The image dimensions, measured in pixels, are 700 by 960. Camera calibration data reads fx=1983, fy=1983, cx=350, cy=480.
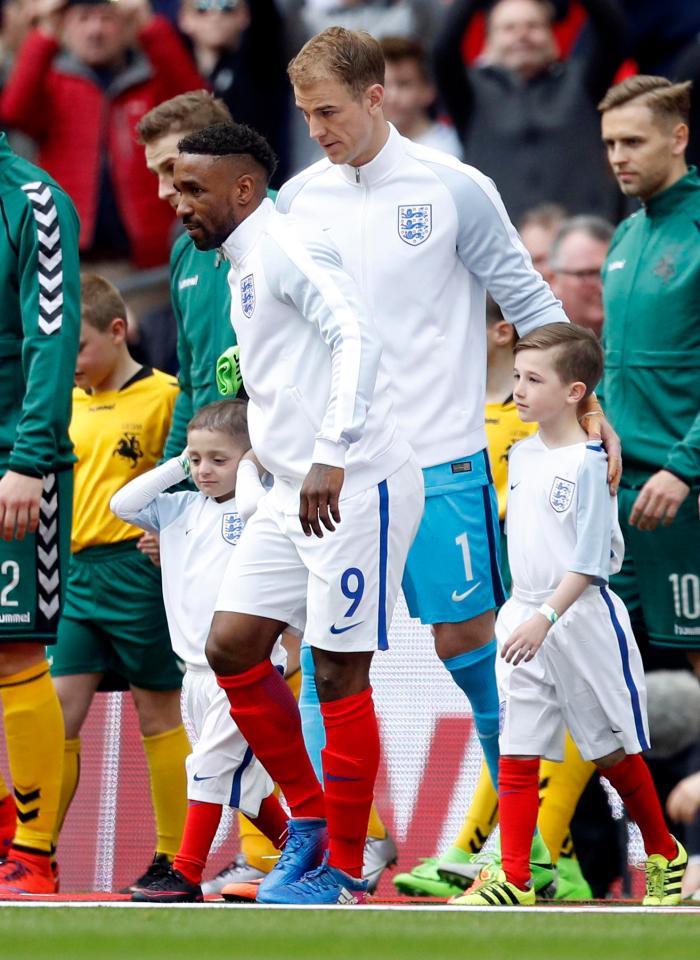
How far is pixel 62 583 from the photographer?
575 centimetres

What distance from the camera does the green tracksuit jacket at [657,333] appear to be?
597cm

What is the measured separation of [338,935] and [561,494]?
153cm

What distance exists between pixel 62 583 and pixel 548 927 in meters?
2.16

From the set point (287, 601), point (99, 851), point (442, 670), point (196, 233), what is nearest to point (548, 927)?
point (287, 601)

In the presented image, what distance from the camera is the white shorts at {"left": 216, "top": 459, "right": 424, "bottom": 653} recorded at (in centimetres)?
477

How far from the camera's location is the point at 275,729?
4977 mm

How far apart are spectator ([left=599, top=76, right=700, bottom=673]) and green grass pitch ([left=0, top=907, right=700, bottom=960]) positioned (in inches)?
71.4

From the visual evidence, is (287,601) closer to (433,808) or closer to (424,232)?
(424,232)

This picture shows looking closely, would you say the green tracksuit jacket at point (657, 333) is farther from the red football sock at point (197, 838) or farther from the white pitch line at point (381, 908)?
the white pitch line at point (381, 908)

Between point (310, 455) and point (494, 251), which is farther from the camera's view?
point (494, 251)

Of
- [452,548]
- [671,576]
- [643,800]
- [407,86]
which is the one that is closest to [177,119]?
[452,548]

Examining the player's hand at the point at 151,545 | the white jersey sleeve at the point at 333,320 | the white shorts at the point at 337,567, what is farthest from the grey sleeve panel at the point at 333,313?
the player's hand at the point at 151,545

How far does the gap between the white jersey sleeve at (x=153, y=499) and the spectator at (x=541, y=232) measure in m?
2.44

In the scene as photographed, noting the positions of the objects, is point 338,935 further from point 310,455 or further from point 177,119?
point 177,119
